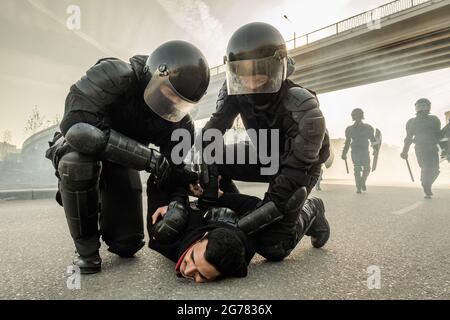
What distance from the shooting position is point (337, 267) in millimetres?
2094

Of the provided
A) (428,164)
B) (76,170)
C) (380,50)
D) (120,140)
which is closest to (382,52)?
(380,50)

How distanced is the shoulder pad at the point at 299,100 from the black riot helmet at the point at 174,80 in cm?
58

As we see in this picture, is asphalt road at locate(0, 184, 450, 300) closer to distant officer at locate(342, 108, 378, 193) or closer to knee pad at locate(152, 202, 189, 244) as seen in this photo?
knee pad at locate(152, 202, 189, 244)

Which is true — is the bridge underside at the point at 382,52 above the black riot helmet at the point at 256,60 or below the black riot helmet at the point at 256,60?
above

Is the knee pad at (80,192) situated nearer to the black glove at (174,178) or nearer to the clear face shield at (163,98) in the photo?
the black glove at (174,178)

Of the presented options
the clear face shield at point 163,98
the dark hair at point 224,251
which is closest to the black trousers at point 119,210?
the clear face shield at point 163,98

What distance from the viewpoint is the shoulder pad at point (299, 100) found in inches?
89.0

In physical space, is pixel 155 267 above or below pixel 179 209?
below

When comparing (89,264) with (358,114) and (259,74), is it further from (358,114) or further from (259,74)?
(358,114)

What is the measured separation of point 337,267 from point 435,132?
6.65m

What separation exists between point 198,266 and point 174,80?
3.99 ft

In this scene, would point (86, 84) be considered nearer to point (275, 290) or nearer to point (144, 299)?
point (144, 299)
